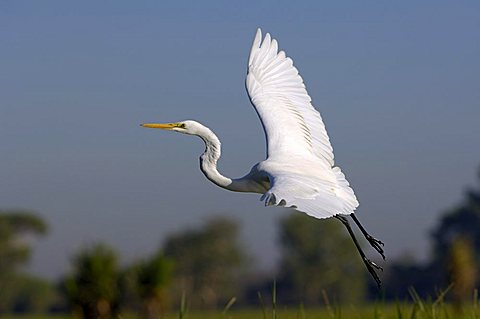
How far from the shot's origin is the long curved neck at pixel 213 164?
7352 mm

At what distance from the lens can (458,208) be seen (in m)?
59.2

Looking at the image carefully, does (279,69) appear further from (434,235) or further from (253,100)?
(434,235)

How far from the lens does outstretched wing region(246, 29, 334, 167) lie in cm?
748

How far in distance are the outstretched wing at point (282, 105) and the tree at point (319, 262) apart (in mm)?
51595

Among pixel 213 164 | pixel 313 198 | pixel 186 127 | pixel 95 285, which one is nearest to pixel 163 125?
pixel 186 127

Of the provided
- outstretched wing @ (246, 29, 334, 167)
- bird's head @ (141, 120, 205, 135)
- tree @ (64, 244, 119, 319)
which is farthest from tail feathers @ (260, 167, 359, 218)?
tree @ (64, 244, 119, 319)

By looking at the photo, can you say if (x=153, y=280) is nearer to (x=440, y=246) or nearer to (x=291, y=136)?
(x=291, y=136)

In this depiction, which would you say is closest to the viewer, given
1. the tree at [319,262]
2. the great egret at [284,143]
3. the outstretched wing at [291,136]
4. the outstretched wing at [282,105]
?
the outstretched wing at [291,136]

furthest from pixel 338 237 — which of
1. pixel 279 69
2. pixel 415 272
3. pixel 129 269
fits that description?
pixel 279 69

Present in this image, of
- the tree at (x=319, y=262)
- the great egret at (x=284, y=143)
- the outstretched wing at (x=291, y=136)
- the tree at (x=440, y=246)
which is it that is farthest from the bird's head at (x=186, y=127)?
the tree at (x=319, y=262)

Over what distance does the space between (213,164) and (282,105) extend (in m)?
0.82

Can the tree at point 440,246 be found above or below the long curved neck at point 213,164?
below

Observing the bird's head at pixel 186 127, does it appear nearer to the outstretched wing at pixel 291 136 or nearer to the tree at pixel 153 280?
the outstretched wing at pixel 291 136

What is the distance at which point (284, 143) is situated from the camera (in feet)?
24.3
